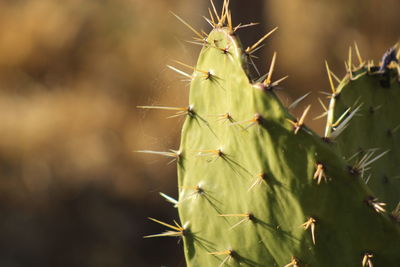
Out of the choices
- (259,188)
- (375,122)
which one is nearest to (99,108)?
(375,122)

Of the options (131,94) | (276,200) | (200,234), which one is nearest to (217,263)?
(200,234)

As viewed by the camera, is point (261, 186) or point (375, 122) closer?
point (261, 186)

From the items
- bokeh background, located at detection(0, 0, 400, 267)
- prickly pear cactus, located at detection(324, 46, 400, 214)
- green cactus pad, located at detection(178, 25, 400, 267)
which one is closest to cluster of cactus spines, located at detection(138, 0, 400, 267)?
green cactus pad, located at detection(178, 25, 400, 267)

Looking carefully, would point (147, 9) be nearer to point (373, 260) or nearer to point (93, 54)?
point (93, 54)

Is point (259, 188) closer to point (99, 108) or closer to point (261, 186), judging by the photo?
point (261, 186)

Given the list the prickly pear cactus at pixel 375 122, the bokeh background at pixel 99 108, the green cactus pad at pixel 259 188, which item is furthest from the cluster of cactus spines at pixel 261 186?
the bokeh background at pixel 99 108

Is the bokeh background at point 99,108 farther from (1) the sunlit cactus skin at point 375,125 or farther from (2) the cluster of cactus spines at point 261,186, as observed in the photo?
(2) the cluster of cactus spines at point 261,186
